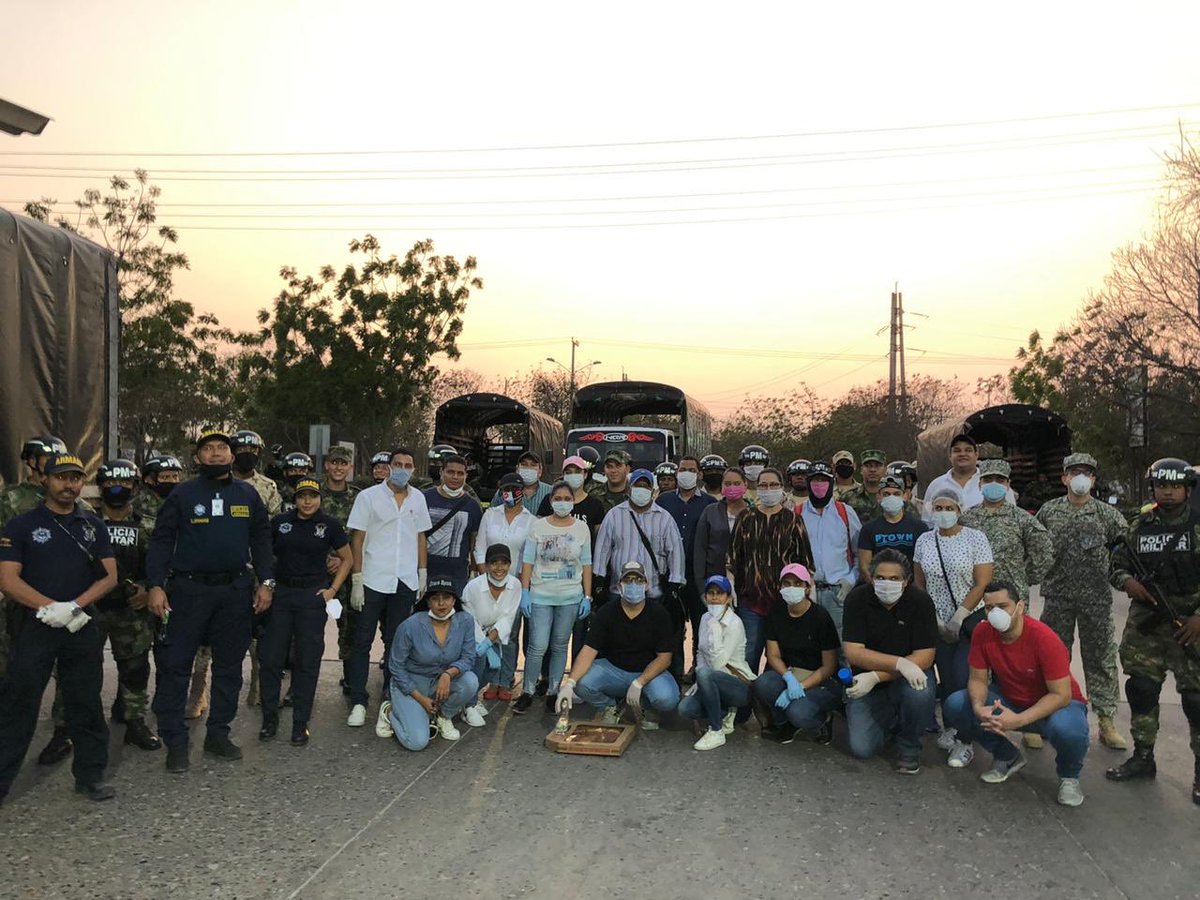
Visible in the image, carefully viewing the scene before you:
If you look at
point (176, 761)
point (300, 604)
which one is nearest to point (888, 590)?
point (300, 604)

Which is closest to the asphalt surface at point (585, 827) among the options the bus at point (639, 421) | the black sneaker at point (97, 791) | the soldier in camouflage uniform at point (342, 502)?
the black sneaker at point (97, 791)

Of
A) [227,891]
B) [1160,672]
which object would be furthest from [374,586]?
[1160,672]

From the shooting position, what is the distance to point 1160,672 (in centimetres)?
571

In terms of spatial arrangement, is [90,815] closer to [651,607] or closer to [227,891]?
[227,891]

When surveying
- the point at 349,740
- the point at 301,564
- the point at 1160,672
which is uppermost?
the point at 301,564

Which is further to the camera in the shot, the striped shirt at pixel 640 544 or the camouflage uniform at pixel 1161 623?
the striped shirt at pixel 640 544

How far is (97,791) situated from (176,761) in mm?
523

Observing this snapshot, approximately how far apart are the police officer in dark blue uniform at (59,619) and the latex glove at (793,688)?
403 cm

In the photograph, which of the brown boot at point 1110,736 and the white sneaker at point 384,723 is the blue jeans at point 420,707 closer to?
the white sneaker at point 384,723

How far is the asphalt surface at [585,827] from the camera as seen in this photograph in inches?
165

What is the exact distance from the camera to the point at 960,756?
19.5 feet

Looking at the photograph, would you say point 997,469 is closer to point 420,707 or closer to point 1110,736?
point 1110,736

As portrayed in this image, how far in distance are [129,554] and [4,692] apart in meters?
1.42

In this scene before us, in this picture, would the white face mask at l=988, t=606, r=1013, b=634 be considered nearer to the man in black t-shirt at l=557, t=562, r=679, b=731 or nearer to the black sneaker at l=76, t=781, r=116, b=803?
the man in black t-shirt at l=557, t=562, r=679, b=731
